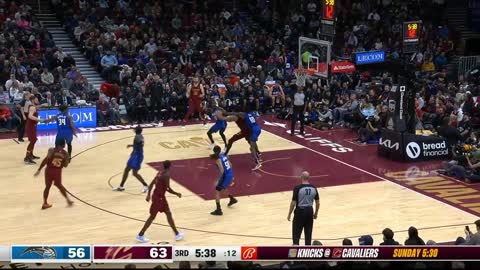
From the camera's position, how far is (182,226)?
16.6 m

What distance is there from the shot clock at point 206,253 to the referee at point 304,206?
2.32 m

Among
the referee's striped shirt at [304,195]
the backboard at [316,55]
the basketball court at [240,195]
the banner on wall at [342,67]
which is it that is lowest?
the basketball court at [240,195]

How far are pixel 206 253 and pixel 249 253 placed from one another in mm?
670

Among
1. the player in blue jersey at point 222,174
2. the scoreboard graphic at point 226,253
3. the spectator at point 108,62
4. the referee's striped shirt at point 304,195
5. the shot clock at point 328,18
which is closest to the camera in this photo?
the scoreboard graphic at point 226,253

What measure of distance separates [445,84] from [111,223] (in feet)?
60.8

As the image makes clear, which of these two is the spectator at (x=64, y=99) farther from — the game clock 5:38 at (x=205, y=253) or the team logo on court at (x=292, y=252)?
the team logo on court at (x=292, y=252)

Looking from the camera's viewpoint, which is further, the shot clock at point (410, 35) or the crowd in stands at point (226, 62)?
the crowd in stands at point (226, 62)

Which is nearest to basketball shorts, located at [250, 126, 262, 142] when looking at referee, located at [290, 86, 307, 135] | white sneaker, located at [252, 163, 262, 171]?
white sneaker, located at [252, 163, 262, 171]

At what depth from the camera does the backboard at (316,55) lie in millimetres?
27031

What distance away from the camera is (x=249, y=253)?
40.4 ft

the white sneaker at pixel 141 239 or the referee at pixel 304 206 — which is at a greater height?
the referee at pixel 304 206

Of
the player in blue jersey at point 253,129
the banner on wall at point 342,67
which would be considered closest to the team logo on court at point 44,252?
the player in blue jersey at point 253,129

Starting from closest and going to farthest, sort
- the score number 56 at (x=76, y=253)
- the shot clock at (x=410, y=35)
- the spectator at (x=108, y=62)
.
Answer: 1. the score number 56 at (x=76, y=253)
2. the shot clock at (x=410, y=35)
3. the spectator at (x=108, y=62)

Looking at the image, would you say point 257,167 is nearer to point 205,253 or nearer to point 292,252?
point 205,253
